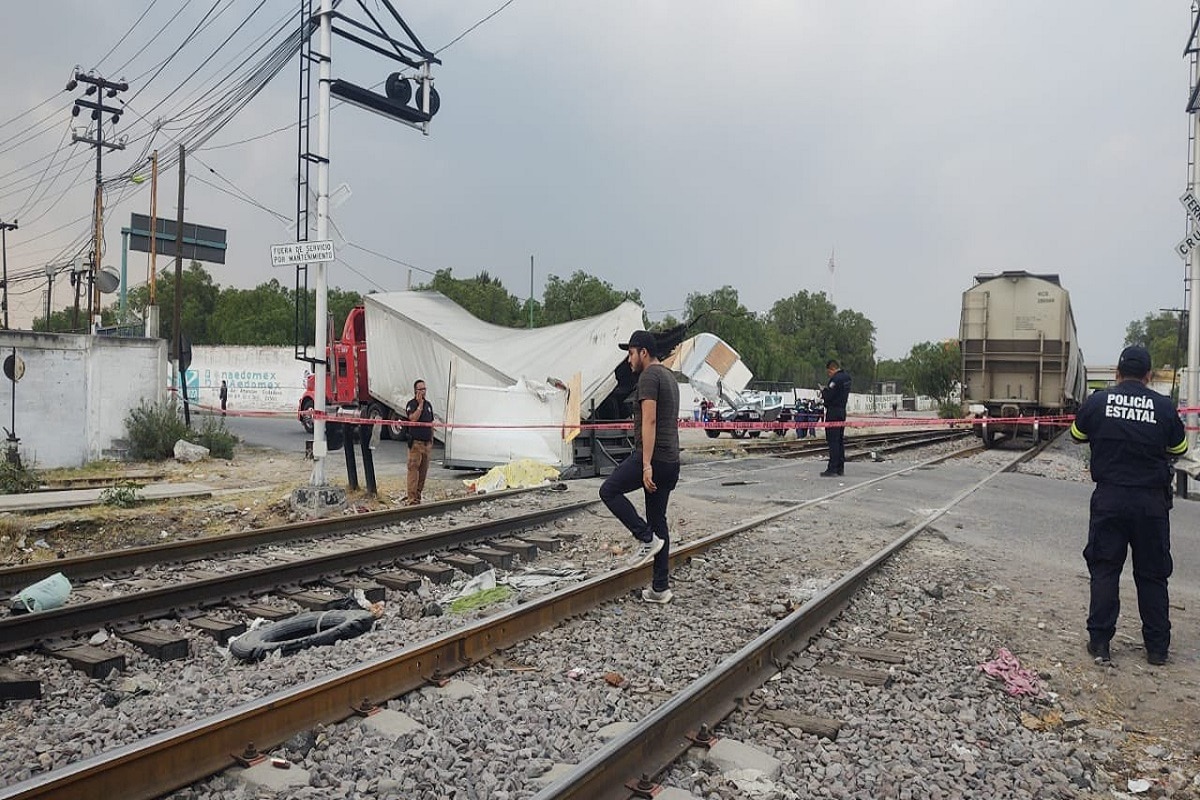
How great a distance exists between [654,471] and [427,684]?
238 centimetres

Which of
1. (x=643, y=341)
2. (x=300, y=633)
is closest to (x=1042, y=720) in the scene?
(x=643, y=341)

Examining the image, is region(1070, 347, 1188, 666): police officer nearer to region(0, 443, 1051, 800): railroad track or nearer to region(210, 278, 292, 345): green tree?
region(0, 443, 1051, 800): railroad track

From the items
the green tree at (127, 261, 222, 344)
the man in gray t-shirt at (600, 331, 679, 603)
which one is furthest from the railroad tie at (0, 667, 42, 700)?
the green tree at (127, 261, 222, 344)

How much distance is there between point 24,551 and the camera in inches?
335

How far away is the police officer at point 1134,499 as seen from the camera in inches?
196

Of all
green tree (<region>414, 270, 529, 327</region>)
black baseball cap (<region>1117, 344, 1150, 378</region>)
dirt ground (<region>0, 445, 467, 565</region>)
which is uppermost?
green tree (<region>414, 270, 529, 327</region>)

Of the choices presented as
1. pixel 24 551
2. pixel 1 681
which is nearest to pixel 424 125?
pixel 24 551

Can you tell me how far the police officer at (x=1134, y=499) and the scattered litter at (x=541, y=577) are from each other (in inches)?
142

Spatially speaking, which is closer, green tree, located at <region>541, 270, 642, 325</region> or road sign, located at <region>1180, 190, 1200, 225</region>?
road sign, located at <region>1180, 190, 1200, 225</region>

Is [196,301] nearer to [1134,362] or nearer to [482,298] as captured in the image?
[482,298]

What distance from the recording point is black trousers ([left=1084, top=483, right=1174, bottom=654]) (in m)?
4.99

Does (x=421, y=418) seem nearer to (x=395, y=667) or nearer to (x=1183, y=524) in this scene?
(x=395, y=667)

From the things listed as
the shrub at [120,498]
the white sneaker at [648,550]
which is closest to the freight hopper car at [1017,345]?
the white sneaker at [648,550]

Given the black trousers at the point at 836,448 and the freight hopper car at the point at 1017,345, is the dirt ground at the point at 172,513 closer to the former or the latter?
the black trousers at the point at 836,448
